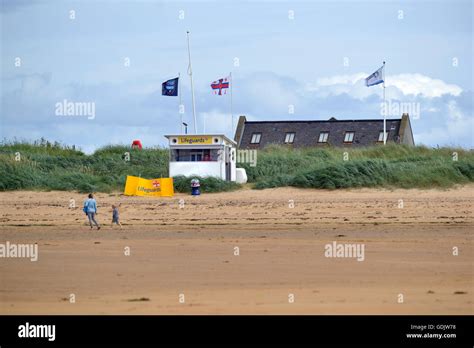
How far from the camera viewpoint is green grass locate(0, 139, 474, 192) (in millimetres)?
31797

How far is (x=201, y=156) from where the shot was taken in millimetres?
34594

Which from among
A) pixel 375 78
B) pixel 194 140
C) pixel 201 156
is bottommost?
pixel 201 156

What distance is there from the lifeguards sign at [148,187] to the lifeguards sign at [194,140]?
2.38m

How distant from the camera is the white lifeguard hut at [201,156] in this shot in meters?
34.2

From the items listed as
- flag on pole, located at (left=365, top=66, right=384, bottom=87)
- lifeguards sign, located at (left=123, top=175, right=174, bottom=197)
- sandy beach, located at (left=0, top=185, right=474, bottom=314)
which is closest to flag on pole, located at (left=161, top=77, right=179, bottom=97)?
lifeguards sign, located at (left=123, top=175, right=174, bottom=197)

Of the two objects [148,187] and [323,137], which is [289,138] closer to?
[323,137]

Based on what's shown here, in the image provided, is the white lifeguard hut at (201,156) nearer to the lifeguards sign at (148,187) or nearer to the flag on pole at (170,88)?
the lifeguards sign at (148,187)

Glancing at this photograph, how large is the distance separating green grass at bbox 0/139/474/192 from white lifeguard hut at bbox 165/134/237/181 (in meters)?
0.84

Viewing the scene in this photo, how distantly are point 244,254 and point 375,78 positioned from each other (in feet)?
83.1

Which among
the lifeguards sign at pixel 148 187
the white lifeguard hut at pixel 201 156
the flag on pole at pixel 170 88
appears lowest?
the lifeguards sign at pixel 148 187

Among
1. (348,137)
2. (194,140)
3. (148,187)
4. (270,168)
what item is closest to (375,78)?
(348,137)

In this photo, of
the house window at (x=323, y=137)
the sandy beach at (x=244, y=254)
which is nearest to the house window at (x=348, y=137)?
the house window at (x=323, y=137)

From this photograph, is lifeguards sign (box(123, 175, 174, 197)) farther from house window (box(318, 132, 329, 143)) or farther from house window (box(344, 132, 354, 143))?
house window (box(318, 132, 329, 143))

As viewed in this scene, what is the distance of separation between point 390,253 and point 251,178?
1542cm
